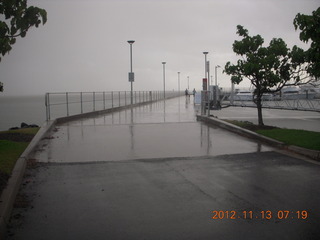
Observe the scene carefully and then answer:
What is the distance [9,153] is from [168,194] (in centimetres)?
445

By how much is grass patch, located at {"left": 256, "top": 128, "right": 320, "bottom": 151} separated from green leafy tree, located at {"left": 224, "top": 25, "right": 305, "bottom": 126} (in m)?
2.24

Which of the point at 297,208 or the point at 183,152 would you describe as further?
the point at 183,152

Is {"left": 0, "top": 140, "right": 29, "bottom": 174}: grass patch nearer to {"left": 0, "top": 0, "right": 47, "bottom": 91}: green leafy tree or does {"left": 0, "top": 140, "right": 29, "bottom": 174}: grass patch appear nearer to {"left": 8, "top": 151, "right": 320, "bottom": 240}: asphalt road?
{"left": 8, "top": 151, "right": 320, "bottom": 240}: asphalt road

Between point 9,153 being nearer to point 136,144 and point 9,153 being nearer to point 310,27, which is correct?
point 136,144

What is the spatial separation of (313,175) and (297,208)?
2.05m

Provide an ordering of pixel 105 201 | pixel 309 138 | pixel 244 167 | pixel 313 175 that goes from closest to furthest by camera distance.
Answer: pixel 105 201, pixel 313 175, pixel 244 167, pixel 309 138


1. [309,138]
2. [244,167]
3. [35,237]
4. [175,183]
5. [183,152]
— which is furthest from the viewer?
[309,138]

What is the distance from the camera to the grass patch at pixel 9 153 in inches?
257

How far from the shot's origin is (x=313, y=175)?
6562 mm

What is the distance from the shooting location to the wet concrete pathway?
416 cm

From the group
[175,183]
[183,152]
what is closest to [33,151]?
[183,152]

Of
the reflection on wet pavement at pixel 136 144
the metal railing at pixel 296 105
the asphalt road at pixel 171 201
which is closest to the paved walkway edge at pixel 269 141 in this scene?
the reflection on wet pavement at pixel 136 144

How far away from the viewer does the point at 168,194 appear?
215 inches

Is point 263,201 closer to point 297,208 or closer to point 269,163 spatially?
point 297,208
